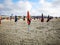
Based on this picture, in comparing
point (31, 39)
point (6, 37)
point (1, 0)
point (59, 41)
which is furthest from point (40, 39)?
point (1, 0)

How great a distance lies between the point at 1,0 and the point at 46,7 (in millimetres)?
1218

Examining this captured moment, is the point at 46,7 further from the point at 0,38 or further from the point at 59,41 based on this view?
the point at 0,38

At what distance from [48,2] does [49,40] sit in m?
0.98

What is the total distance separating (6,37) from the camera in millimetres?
3883

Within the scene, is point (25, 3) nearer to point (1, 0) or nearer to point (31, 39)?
point (1, 0)

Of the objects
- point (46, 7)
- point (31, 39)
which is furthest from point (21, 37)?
point (46, 7)

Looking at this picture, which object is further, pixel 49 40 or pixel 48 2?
pixel 48 2

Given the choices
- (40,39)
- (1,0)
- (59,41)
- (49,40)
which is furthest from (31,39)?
(1,0)

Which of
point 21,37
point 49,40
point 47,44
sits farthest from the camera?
point 21,37

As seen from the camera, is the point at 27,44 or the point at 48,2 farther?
the point at 48,2

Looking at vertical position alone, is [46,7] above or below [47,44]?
above

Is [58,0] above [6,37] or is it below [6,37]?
above

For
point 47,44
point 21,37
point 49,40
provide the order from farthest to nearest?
point 21,37
point 49,40
point 47,44

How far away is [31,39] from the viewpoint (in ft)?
11.9
